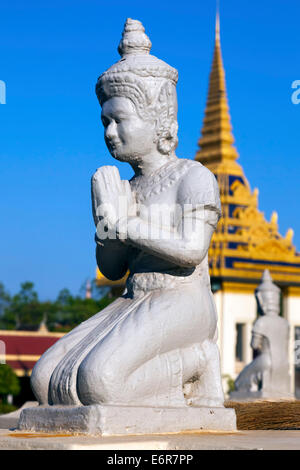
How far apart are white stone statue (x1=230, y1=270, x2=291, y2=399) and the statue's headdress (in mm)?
7818

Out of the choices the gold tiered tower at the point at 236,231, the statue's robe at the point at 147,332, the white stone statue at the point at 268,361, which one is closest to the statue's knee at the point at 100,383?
the statue's robe at the point at 147,332

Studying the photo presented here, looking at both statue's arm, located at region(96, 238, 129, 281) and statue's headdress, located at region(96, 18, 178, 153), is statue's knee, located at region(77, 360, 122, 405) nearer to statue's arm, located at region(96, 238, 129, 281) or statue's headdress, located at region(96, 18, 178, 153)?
statue's arm, located at region(96, 238, 129, 281)

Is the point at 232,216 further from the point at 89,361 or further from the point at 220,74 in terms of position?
the point at 89,361

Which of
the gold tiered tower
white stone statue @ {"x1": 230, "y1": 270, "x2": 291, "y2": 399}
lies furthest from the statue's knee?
the gold tiered tower

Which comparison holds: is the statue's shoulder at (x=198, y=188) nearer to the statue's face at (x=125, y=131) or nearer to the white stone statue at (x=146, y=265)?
the white stone statue at (x=146, y=265)

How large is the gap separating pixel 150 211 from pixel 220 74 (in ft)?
108

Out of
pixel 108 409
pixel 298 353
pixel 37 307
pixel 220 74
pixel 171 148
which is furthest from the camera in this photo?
pixel 37 307

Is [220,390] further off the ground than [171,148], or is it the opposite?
[171,148]

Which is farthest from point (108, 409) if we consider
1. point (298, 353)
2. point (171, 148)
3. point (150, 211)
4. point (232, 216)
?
point (232, 216)

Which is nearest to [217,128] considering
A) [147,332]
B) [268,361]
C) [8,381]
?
[8,381]

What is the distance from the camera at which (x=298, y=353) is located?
13.1 m

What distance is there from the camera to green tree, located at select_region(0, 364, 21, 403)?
2483 cm

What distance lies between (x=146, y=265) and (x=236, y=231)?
28221 mm
